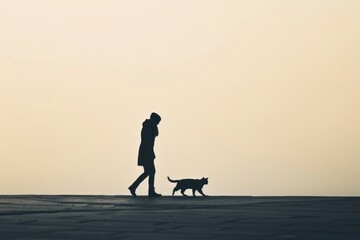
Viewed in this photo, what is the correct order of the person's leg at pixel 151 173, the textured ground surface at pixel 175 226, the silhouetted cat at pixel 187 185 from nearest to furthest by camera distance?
the textured ground surface at pixel 175 226 → the person's leg at pixel 151 173 → the silhouetted cat at pixel 187 185

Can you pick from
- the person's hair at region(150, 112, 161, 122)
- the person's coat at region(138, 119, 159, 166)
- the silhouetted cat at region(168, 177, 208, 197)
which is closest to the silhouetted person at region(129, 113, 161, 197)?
the person's coat at region(138, 119, 159, 166)

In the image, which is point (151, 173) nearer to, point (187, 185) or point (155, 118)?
point (155, 118)

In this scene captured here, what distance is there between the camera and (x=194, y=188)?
24391 mm

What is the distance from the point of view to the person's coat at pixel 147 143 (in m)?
22.7

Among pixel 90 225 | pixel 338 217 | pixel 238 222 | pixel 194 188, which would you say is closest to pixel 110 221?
pixel 90 225

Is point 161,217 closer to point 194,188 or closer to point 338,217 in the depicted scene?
point 338,217

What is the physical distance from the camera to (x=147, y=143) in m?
23.0

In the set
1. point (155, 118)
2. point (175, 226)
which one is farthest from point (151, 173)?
point (175, 226)

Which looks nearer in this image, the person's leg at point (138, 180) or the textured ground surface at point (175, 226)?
the textured ground surface at point (175, 226)

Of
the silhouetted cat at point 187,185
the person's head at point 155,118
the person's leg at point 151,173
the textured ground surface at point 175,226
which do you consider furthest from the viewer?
the silhouetted cat at point 187,185

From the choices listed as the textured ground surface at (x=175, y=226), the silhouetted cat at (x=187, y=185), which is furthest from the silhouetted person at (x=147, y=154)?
the textured ground surface at (x=175, y=226)

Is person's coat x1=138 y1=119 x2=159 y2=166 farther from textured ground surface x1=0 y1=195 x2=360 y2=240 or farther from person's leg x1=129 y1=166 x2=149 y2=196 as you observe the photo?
textured ground surface x1=0 y1=195 x2=360 y2=240

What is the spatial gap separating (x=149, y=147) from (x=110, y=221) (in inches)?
512

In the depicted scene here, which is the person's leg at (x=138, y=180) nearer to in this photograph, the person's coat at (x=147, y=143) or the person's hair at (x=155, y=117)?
the person's coat at (x=147, y=143)
